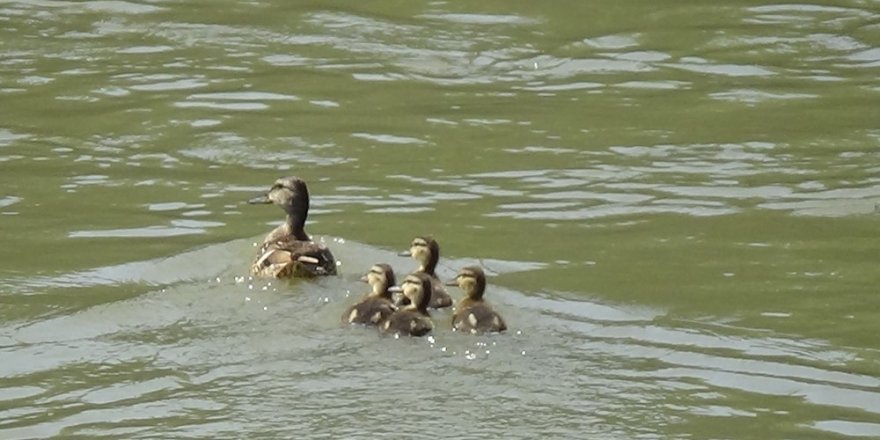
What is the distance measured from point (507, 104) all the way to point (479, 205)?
1.78 meters

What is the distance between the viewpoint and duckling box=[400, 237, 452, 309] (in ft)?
27.6

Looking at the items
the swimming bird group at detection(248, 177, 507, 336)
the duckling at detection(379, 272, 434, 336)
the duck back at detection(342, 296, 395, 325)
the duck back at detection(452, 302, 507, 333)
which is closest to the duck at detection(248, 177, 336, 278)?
the swimming bird group at detection(248, 177, 507, 336)

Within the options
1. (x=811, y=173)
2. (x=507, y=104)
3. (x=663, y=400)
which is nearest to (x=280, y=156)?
(x=507, y=104)

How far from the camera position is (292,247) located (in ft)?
28.3

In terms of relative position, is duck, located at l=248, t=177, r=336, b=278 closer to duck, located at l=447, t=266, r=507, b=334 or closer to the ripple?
duck, located at l=447, t=266, r=507, b=334

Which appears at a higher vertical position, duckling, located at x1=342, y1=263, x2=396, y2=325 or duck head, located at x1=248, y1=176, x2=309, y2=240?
duck head, located at x1=248, y1=176, x2=309, y2=240

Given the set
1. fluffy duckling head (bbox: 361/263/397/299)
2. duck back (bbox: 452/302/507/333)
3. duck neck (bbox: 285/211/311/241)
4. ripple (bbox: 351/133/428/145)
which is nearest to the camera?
duck back (bbox: 452/302/507/333)

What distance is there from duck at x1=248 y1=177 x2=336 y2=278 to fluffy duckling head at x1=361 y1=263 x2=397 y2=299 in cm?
34

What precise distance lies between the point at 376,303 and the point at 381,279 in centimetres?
25

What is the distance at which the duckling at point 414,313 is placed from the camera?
7750 mm

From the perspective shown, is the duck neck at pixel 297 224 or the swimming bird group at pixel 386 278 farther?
the duck neck at pixel 297 224

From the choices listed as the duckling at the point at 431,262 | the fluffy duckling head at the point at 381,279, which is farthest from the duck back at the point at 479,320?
the duckling at the point at 431,262

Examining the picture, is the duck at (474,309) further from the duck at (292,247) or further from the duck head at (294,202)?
the duck head at (294,202)

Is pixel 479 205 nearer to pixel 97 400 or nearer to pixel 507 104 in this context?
pixel 507 104
